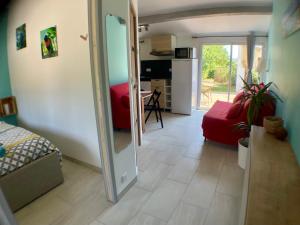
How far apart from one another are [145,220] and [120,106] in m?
1.13

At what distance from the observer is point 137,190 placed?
7.11 feet

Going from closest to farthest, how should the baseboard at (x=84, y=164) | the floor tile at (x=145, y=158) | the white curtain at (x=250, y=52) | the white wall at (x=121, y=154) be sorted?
1. the white wall at (x=121, y=154)
2. the baseboard at (x=84, y=164)
3. the floor tile at (x=145, y=158)
4. the white curtain at (x=250, y=52)

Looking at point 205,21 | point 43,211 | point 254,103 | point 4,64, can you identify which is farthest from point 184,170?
point 4,64

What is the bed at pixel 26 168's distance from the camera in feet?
6.06

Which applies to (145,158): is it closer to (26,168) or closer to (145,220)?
(145,220)

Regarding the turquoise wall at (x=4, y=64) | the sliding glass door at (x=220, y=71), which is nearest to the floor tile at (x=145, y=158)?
the turquoise wall at (x=4, y=64)

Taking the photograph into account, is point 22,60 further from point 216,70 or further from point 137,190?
point 216,70

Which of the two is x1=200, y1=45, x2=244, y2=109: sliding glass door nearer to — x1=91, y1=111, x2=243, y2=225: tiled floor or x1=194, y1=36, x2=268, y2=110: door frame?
x1=194, y1=36, x2=268, y2=110: door frame

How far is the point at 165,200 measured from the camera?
2000 millimetres

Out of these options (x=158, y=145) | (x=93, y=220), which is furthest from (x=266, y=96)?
(x=93, y=220)

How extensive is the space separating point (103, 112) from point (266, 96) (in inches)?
77.4

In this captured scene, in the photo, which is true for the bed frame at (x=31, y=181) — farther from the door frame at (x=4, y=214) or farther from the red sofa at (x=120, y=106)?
the red sofa at (x=120, y=106)

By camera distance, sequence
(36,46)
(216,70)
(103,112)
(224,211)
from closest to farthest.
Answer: (103,112) < (224,211) < (36,46) < (216,70)

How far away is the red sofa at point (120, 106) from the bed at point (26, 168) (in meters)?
0.91
